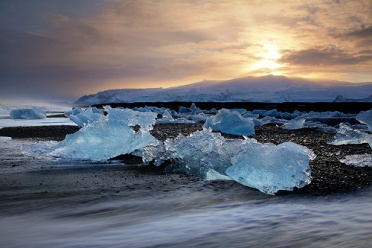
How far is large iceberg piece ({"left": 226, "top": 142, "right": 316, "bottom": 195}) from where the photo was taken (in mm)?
Result: 2400

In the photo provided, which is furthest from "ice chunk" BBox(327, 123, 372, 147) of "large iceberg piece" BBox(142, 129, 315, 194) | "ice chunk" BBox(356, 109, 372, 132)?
"large iceberg piece" BBox(142, 129, 315, 194)

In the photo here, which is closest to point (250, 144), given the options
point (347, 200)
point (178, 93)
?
point (347, 200)

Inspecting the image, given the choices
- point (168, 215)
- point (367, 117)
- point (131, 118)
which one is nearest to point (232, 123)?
point (367, 117)

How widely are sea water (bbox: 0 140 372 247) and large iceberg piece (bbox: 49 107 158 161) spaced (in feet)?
3.01

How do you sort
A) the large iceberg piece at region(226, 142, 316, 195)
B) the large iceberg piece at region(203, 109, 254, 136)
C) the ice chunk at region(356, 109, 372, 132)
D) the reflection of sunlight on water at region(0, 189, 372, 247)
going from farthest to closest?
1. the large iceberg piece at region(203, 109, 254, 136)
2. the ice chunk at region(356, 109, 372, 132)
3. the large iceberg piece at region(226, 142, 316, 195)
4. the reflection of sunlight on water at region(0, 189, 372, 247)

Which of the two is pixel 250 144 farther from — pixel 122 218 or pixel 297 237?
pixel 122 218

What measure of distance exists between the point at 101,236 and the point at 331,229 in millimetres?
1292

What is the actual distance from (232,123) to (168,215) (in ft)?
16.6

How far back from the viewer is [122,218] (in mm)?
1882

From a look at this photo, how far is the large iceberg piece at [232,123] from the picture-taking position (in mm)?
6477

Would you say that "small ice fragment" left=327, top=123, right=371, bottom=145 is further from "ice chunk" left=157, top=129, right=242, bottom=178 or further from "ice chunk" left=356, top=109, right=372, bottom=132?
"ice chunk" left=157, top=129, right=242, bottom=178

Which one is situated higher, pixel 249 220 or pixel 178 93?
pixel 178 93

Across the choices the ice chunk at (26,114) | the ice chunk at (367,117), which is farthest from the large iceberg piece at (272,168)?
the ice chunk at (26,114)

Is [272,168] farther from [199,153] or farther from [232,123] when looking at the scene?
[232,123]
